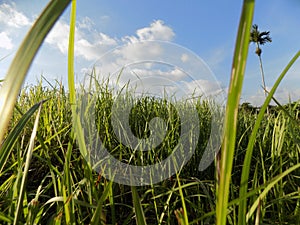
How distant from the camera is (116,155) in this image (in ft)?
2.96

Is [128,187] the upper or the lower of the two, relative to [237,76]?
lower

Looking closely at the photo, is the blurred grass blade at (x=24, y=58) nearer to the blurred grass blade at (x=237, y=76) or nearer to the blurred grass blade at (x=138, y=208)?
the blurred grass blade at (x=237, y=76)

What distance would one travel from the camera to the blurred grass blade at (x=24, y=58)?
0.11m

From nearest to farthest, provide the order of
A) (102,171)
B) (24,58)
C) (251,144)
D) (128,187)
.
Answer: (24,58) < (251,144) < (102,171) < (128,187)

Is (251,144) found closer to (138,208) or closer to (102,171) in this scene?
(138,208)

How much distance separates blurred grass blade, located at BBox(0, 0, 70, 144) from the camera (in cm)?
11

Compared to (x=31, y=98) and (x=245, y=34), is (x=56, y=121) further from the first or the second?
(x=245, y=34)

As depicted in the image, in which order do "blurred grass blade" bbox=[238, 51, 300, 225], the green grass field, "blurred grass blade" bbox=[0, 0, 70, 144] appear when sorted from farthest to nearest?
1. the green grass field
2. "blurred grass blade" bbox=[238, 51, 300, 225]
3. "blurred grass blade" bbox=[0, 0, 70, 144]

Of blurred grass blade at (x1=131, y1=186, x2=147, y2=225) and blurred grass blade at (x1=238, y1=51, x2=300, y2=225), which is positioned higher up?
blurred grass blade at (x1=238, y1=51, x2=300, y2=225)

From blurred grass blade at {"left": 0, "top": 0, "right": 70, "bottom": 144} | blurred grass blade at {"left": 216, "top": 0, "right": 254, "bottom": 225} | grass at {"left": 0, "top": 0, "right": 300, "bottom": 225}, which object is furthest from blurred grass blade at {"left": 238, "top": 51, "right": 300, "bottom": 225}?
blurred grass blade at {"left": 0, "top": 0, "right": 70, "bottom": 144}

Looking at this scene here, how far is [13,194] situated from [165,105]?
915 millimetres

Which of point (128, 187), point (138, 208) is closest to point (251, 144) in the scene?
point (138, 208)

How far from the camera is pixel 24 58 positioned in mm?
119

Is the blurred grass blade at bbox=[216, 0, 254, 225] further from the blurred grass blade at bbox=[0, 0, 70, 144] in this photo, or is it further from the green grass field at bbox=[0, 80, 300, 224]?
the green grass field at bbox=[0, 80, 300, 224]
